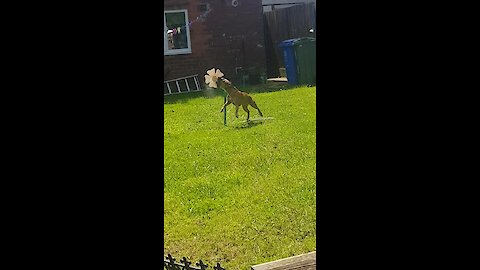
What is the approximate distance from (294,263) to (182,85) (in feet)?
1.44

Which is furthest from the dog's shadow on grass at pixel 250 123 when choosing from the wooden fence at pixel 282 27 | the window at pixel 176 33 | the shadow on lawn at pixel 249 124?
the window at pixel 176 33

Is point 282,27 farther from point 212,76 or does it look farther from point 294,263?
point 294,263

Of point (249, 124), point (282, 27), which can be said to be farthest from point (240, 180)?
point (282, 27)

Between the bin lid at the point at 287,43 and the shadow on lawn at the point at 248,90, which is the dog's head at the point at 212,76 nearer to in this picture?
the shadow on lawn at the point at 248,90

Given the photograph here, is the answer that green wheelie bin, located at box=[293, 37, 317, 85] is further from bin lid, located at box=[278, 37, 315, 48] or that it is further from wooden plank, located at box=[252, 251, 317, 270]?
wooden plank, located at box=[252, 251, 317, 270]

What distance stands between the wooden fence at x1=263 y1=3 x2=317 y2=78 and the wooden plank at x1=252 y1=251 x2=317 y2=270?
401 mm

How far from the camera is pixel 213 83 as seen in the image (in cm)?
101

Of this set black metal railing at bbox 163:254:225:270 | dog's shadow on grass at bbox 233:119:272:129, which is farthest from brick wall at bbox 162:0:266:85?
black metal railing at bbox 163:254:225:270

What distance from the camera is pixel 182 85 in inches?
35.6

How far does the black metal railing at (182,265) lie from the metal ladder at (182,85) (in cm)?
33
